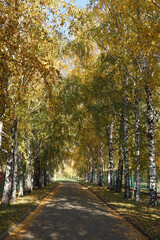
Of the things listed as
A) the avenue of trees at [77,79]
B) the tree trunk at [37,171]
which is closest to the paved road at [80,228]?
the avenue of trees at [77,79]

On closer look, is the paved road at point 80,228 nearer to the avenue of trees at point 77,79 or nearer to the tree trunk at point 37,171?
the avenue of trees at point 77,79

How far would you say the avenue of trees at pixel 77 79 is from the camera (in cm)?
654

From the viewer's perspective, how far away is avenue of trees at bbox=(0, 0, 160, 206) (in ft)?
21.5

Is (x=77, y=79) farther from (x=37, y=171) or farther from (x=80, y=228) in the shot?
(x=80, y=228)

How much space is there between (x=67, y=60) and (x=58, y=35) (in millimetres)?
14319

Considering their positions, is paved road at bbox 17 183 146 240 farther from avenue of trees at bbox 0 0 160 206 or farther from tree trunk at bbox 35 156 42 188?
tree trunk at bbox 35 156 42 188

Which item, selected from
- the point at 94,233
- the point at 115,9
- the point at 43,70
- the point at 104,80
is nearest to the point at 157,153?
the point at 104,80

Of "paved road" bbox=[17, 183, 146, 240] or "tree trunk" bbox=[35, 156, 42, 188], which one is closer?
"paved road" bbox=[17, 183, 146, 240]

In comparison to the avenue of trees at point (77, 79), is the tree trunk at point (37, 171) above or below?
below

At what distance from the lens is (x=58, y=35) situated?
9.27 m

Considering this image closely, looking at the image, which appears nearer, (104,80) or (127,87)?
(127,87)

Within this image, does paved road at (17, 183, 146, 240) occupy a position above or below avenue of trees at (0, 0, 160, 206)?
below

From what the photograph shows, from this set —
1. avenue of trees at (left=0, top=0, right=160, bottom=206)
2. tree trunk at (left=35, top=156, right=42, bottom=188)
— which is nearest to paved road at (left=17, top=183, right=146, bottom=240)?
avenue of trees at (left=0, top=0, right=160, bottom=206)

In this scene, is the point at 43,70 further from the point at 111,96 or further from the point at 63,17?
the point at 111,96
